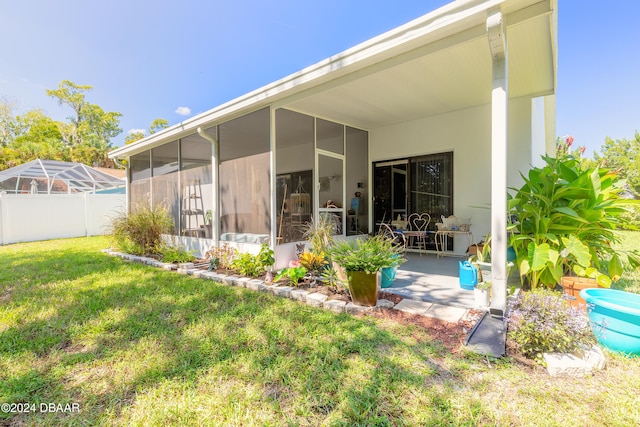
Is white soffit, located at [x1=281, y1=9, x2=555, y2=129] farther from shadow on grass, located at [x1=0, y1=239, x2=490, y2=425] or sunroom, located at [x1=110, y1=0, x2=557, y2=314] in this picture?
shadow on grass, located at [x1=0, y1=239, x2=490, y2=425]

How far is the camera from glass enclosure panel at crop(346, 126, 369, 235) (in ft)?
20.3

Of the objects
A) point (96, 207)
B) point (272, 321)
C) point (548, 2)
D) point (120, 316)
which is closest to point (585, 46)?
point (548, 2)

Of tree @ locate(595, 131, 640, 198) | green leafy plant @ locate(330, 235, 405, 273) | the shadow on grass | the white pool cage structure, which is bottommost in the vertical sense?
the shadow on grass

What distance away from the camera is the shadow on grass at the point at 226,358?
1.67 m

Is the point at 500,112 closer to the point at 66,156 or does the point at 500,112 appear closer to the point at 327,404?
the point at 327,404

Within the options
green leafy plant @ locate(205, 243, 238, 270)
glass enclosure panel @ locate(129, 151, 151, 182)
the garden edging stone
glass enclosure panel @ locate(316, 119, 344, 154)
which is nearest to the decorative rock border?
the garden edging stone

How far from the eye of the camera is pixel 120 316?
3064mm

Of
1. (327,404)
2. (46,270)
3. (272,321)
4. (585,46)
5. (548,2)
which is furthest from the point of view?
(585,46)

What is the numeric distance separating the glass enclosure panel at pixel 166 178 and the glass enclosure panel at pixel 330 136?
3562mm

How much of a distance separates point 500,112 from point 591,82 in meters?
12.5

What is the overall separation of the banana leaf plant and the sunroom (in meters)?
0.48

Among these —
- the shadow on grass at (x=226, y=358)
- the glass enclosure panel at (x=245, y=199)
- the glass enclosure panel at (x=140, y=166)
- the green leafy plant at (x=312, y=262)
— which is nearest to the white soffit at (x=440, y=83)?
the glass enclosure panel at (x=245, y=199)

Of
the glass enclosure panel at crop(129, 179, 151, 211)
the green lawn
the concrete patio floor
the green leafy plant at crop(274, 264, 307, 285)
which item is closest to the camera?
the green lawn

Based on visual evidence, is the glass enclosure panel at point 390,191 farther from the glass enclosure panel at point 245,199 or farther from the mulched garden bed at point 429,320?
the mulched garden bed at point 429,320
